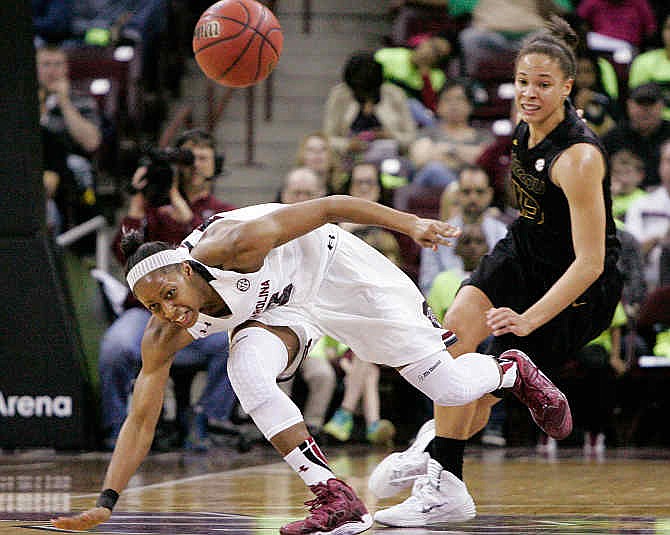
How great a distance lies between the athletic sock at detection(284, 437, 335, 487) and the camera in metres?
4.10

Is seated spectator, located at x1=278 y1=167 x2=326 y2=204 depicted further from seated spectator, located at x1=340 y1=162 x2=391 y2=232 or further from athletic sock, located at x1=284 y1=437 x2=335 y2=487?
athletic sock, located at x1=284 y1=437 x2=335 y2=487

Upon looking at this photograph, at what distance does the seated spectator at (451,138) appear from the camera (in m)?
9.61

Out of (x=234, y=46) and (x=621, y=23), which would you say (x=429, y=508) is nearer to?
(x=234, y=46)

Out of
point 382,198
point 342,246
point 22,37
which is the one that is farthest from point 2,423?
point 342,246

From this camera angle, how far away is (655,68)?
10562 millimetres

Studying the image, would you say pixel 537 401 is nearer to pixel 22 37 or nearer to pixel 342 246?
pixel 342 246

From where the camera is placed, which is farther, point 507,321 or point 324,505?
point 507,321

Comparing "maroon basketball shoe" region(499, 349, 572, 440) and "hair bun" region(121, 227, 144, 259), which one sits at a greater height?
"hair bun" region(121, 227, 144, 259)

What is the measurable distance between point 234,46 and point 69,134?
4087 millimetres

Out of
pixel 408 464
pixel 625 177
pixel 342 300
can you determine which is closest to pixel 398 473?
pixel 408 464

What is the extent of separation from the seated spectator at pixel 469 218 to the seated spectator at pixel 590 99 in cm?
174

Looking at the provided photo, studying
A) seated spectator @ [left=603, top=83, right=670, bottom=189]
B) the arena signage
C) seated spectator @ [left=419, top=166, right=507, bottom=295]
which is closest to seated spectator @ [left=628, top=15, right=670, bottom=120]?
seated spectator @ [left=603, top=83, right=670, bottom=189]

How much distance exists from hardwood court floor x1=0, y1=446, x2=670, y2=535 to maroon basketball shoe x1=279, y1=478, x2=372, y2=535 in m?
0.20

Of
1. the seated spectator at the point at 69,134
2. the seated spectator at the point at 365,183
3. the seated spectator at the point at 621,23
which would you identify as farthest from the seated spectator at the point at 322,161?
the seated spectator at the point at 621,23
